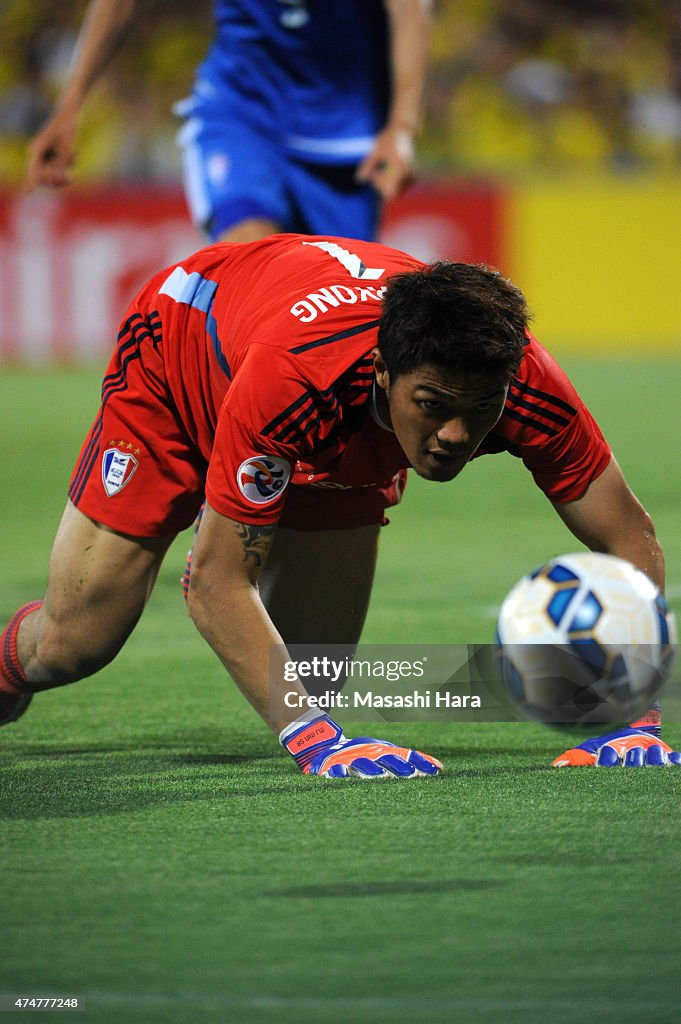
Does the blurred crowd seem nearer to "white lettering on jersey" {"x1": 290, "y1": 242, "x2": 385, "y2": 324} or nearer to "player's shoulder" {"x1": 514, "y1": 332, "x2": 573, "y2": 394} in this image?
"white lettering on jersey" {"x1": 290, "y1": 242, "x2": 385, "y2": 324}

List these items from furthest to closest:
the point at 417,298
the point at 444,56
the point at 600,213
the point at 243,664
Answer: the point at 444,56, the point at 600,213, the point at 243,664, the point at 417,298

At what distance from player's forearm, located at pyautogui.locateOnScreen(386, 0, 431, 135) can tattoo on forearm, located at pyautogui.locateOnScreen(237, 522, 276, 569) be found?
2716 millimetres

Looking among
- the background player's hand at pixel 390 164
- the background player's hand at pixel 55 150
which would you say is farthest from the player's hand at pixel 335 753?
the background player's hand at pixel 55 150

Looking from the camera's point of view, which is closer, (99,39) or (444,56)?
(99,39)

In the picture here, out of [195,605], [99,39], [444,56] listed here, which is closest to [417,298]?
[195,605]

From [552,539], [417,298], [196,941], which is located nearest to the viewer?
[196,941]

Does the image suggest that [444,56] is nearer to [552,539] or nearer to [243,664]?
[552,539]

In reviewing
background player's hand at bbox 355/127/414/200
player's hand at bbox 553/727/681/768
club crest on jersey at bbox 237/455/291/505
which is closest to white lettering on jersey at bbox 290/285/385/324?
club crest on jersey at bbox 237/455/291/505

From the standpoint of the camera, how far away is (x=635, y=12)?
22281 mm

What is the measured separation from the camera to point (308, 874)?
3102mm

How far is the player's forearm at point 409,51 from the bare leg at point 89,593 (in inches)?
96.7

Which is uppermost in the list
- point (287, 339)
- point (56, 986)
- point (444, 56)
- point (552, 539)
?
point (287, 339)

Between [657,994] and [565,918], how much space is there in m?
0.34

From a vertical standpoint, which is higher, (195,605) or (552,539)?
(195,605)
